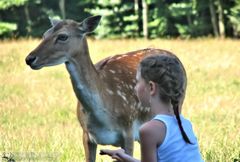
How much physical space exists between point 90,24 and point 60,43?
0.38 m

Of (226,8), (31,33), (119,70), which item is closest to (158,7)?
(226,8)

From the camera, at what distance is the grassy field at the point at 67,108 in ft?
26.7

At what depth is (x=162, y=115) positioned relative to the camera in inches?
165

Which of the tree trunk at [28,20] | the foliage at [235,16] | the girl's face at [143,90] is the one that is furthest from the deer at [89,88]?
the tree trunk at [28,20]

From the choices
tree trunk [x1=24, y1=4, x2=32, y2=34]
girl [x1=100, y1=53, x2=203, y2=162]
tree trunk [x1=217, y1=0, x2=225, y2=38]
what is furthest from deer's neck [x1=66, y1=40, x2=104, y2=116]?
tree trunk [x1=24, y1=4, x2=32, y2=34]

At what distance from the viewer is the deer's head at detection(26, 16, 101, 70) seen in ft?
22.6

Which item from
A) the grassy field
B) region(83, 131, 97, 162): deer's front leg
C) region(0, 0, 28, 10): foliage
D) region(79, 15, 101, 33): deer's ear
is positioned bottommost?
region(0, 0, 28, 10): foliage

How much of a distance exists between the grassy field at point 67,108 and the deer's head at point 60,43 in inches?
35.0

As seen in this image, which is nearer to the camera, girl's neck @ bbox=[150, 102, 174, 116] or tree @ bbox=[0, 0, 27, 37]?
girl's neck @ bbox=[150, 102, 174, 116]

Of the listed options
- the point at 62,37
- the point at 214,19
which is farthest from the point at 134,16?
the point at 62,37

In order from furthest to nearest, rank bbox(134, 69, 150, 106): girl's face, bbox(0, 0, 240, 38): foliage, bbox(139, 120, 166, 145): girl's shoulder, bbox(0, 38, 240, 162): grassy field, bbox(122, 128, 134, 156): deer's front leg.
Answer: bbox(0, 0, 240, 38): foliage, bbox(0, 38, 240, 162): grassy field, bbox(122, 128, 134, 156): deer's front leg, bbox(134, 69, 150, 106): girl's face, bbox(139, 120, 166, 145): girl's shoulder

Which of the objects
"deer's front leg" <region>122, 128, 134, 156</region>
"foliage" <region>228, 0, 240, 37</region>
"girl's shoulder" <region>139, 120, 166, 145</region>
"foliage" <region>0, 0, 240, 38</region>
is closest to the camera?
"girl's shoulder" <region>139, 120, 166, 145</region>

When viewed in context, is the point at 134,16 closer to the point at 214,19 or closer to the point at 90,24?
the point at 214,19

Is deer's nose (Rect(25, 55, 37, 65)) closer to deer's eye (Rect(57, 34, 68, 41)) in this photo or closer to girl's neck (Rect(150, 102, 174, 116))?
deer's eye (Rect(57, 34, 68, 41))
